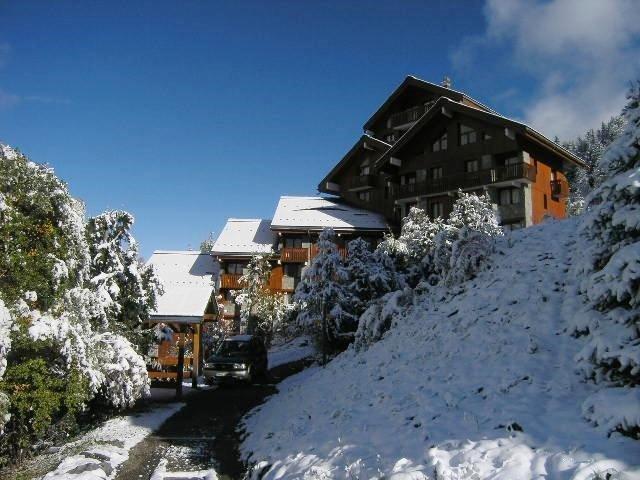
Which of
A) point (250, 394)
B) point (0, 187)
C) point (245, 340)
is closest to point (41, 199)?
point (0, 187)

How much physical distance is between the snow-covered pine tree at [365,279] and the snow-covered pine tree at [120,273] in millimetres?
8269

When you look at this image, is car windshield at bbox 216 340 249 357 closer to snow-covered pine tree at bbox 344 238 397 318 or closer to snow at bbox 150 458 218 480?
snow-covered pine tree at bbox 344 238 397 318

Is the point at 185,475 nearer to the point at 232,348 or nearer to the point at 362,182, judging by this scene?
the point at 232,348

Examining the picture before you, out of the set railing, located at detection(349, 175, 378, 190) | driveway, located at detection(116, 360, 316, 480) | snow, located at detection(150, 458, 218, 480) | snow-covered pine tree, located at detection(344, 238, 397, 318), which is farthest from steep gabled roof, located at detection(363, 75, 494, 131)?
snow, located at detection(150, 458, 218, 480)

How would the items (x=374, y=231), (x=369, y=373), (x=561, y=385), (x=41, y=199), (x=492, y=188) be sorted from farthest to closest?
(x=374, y=231), (x=492, y=188), (x=369, y=373), (x=41, y=199), (x=561, y=385)

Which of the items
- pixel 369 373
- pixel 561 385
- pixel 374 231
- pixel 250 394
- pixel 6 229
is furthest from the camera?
pixel 374 231

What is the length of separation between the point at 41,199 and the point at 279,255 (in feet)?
98.1

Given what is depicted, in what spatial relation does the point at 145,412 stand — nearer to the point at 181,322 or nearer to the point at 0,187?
the point at 181,322

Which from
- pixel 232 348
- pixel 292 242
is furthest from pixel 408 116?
pixel 232 348

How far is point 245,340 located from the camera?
902 inches

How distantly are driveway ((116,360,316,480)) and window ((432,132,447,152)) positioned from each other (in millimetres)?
27369

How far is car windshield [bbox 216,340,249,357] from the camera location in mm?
21859

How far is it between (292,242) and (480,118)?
56.4 ft

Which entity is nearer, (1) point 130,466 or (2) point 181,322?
(1) point 130,466
